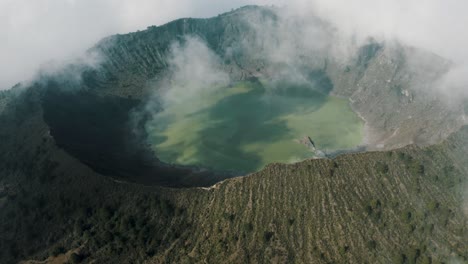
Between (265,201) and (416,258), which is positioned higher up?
(265,201)

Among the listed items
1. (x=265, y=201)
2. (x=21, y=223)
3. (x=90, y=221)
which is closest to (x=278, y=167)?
(x=265, y=201)

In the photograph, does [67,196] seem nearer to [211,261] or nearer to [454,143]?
[211,261]

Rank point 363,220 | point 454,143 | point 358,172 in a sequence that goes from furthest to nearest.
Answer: point 454,143
point 358,172
point 363,220

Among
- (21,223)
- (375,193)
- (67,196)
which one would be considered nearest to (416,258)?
(375,193)

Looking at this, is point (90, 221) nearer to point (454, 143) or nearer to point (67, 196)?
point (67, 196)

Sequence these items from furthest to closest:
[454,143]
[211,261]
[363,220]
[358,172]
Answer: [454,143], [358,172], [363,220], [211,261]

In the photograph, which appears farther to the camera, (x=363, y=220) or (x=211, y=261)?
(x=363, y=220)

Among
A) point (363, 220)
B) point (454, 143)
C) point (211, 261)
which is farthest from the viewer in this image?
point (454, 143)

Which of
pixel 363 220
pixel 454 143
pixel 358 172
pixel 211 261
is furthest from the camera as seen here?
pixel 454 143

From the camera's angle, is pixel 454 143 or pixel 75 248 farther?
pixel 454 143
